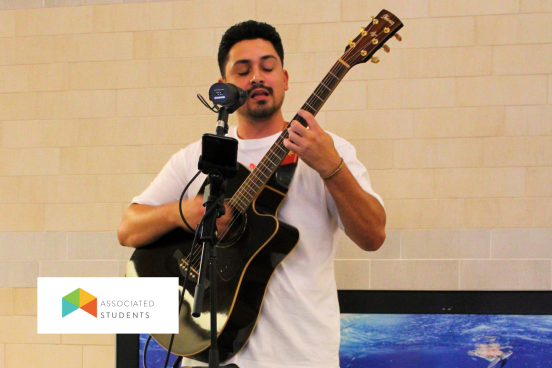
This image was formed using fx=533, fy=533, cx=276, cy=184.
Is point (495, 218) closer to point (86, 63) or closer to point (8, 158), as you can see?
point (86, 63)

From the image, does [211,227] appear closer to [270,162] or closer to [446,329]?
[270,162]

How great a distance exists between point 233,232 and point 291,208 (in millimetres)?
185

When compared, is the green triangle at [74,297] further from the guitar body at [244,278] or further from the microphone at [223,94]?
the microphone at [223,94]

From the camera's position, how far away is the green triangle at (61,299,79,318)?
2123mm

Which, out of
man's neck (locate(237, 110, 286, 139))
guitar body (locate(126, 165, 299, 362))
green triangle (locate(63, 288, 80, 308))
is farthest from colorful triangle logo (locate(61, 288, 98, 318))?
man's neck (locate(237, 110, 286, 139))

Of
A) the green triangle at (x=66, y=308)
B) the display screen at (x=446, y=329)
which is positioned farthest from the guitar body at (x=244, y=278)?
the display screen at (x=446, y=329)

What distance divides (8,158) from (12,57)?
54 centimetres

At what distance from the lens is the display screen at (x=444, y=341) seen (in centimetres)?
240

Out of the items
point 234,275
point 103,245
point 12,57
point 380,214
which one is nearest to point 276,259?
point 234,275

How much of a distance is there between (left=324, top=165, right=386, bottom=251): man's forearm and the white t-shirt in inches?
2.8

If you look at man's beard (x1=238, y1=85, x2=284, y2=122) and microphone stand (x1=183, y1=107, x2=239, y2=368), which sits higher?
man's beard (x1=238, y1=85, x2=284, y2=122)

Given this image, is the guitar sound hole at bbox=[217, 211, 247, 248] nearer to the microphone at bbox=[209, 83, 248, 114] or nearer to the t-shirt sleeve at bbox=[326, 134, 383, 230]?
the t-shirt sleeve at bbox=[326, 134, 383, 230]

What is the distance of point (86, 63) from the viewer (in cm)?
276

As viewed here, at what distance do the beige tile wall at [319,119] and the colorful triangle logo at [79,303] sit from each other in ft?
1.64
